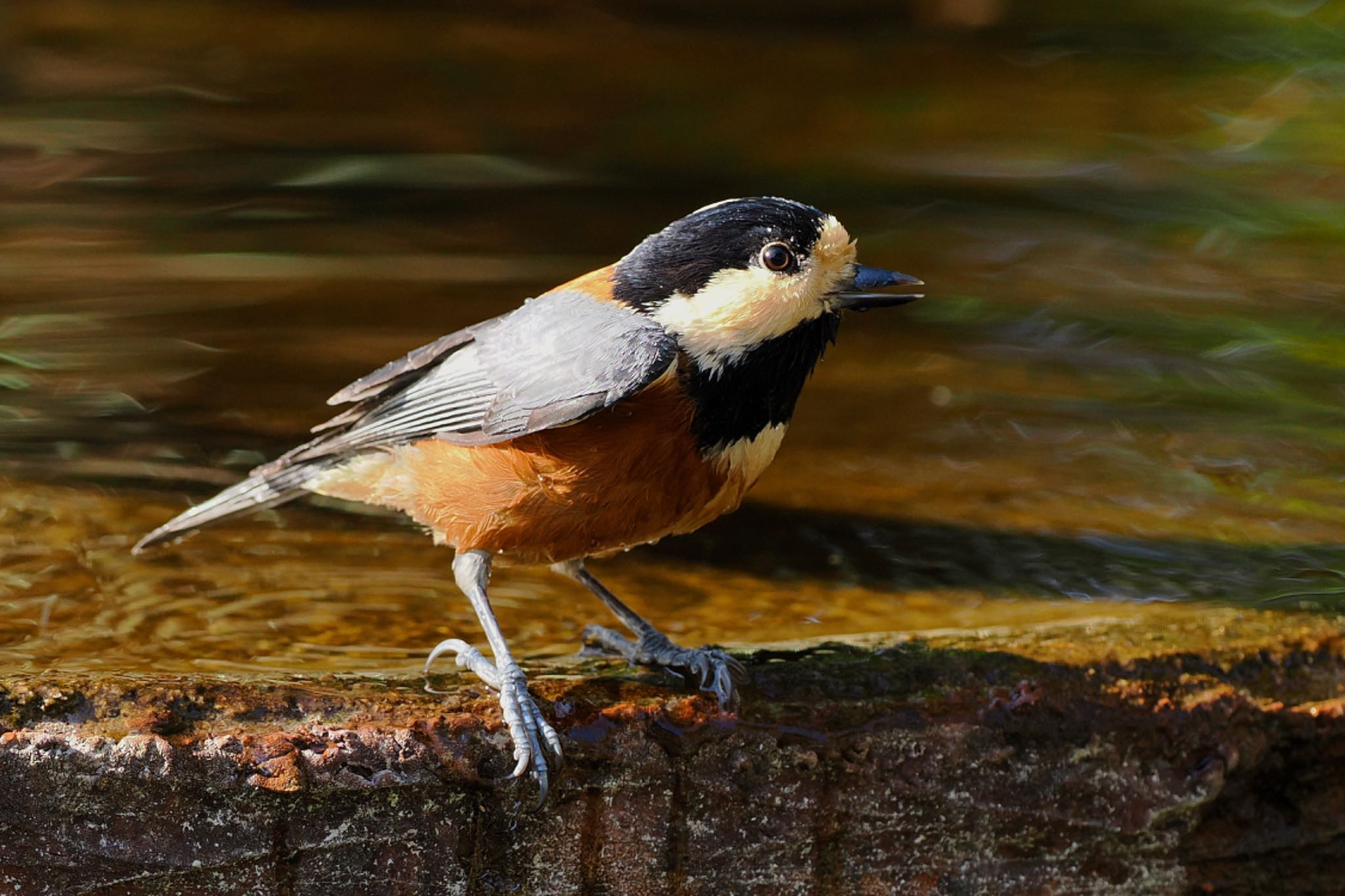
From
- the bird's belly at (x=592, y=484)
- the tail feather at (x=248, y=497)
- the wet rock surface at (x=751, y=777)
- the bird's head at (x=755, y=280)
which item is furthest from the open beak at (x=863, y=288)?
the tail feather at (x=248, y=497)

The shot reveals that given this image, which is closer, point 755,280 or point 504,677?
point 504,677

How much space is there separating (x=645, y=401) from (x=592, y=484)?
226 millimetres

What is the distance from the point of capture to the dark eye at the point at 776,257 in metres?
3.38

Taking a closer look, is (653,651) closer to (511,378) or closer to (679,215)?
(511,378)

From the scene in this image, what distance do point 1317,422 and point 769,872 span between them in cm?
355

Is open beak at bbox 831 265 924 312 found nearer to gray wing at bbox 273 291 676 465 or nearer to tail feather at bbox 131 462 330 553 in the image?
gray wing at bbox 273 291 676 465

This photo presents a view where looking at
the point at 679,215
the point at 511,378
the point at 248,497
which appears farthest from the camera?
the point at 679,215

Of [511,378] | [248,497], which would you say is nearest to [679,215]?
[248,497]

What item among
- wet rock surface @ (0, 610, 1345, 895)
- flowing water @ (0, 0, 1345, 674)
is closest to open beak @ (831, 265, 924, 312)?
wet rock surface @ (0, 610, 1345, 895)

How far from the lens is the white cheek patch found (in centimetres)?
338

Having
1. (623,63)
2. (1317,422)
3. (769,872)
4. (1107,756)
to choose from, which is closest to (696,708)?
(769,872)

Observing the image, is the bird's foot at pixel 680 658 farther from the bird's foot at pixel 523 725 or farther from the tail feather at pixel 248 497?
the tail feather at pixel 248 497

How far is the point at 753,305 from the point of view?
3.38 metres

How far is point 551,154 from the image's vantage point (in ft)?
27.7
